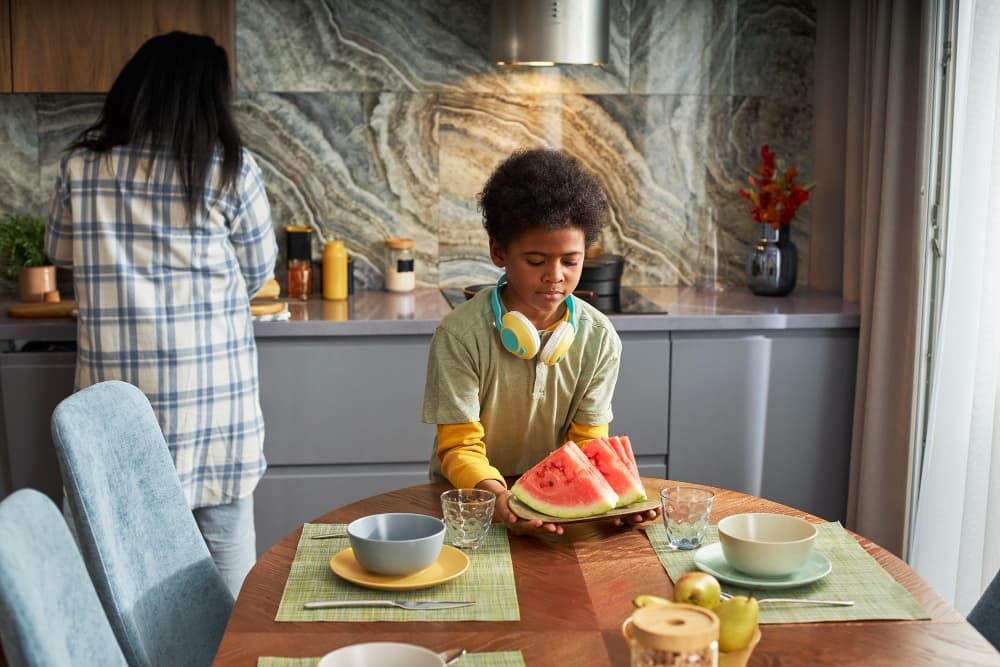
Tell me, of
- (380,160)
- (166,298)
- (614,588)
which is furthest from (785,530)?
(380,160)

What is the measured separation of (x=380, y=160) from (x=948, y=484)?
6.50ft

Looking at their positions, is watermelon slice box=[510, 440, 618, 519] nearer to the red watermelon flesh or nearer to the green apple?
the red watermelon flesh

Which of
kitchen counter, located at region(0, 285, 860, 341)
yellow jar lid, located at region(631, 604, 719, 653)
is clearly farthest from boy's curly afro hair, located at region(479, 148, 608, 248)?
kitchen counter, located at region(0, 285, 860, 341)

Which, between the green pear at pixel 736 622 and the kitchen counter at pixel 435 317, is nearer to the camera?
the green pear at pixel 736 622

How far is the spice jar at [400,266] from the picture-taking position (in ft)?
12.1

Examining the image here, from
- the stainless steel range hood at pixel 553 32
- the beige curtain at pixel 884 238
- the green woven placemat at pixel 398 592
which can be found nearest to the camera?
the green woven placemat at pixel 398 592

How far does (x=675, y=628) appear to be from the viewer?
1.14 m

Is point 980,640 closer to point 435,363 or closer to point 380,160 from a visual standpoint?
point 435,363

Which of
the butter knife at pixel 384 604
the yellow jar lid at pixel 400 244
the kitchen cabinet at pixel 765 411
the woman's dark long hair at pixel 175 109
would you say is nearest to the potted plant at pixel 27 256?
the woman's dark long hair at pixel 175 109

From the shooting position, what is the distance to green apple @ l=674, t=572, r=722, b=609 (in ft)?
4.46

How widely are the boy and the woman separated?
84 cm

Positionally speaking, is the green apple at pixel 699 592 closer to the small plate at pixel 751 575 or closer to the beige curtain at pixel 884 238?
the small plate at pixel 751 575

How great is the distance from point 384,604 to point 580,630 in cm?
26

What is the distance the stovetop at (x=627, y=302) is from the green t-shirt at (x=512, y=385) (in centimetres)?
112
